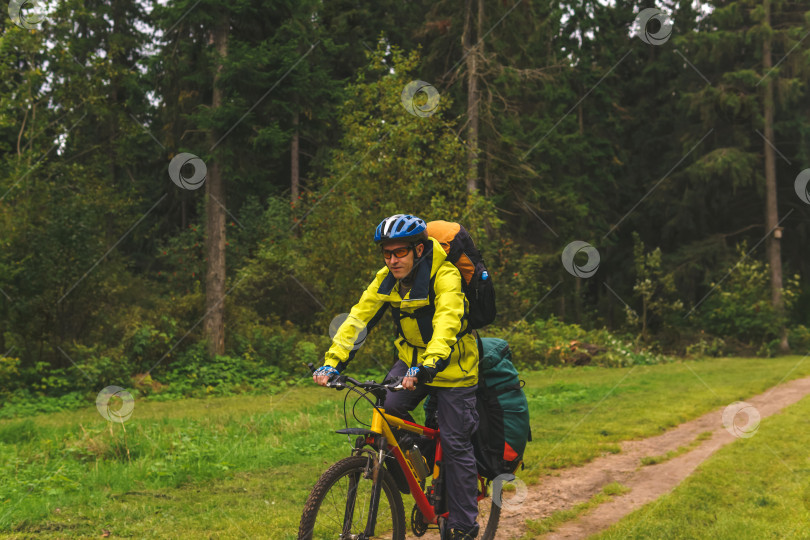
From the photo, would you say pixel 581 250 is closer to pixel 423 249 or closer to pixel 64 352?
pixel 64 352

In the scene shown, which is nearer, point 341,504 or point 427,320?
point 341,504

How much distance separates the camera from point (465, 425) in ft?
14.3

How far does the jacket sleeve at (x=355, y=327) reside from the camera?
417cm

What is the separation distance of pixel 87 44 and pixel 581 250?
1976 cm

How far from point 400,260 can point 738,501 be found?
4.27 meters

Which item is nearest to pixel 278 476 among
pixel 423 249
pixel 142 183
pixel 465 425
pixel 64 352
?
pixel 465 425

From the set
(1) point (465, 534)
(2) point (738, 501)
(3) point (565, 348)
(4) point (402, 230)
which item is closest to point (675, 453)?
(2) point (738, 501)

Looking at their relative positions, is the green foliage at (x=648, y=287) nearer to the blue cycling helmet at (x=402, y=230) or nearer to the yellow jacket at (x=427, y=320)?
the yellow jacket at (x=427, y=320)

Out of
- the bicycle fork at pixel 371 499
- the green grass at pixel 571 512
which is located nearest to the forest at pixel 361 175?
the green grass at pixel 571 512

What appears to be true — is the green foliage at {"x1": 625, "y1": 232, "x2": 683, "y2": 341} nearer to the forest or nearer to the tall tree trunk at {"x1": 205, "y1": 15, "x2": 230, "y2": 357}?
the forest

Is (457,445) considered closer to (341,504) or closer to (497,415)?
(497,415)

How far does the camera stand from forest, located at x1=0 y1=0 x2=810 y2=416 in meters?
14.5

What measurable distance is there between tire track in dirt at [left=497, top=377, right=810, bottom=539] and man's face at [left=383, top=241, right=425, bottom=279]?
2429 mm

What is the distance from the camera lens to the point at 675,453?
8.41 m
